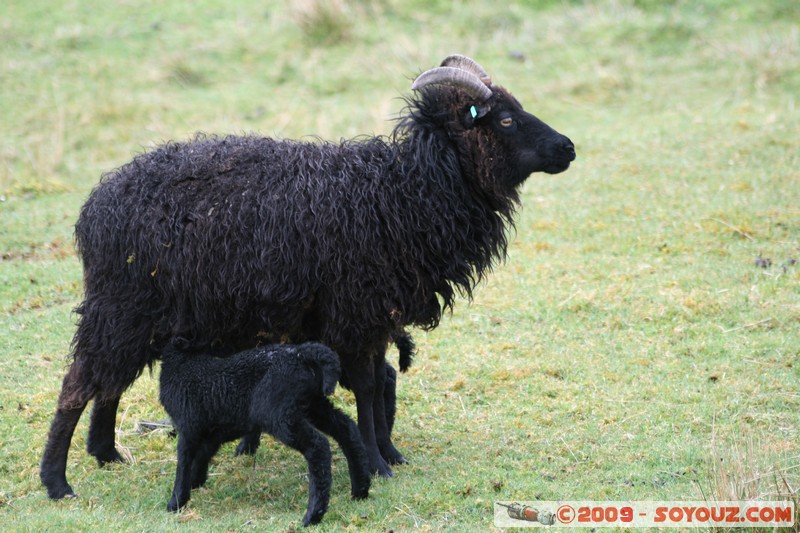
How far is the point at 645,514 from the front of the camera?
610cm

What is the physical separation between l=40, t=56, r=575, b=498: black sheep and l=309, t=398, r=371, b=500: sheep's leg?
0.51 meters

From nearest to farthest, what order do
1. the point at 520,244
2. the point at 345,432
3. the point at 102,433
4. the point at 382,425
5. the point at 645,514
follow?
the point at 645,514, the point at 345,432, the point at 382,425, the point at 102,433, the point at 520,244

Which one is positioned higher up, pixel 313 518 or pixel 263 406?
pixel 263 406

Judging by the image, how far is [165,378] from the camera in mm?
6723

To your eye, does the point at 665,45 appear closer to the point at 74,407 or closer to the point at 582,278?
the point at 582,278

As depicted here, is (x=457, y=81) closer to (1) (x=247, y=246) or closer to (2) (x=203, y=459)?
(1) (x=247, y=246)

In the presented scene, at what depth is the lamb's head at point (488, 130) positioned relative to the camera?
722 centimetres

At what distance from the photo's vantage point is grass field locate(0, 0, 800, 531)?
274 inches

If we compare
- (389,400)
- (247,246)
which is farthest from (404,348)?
(247,246)

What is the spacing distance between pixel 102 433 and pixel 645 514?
4149mm

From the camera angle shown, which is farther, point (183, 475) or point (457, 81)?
point (457, 81)

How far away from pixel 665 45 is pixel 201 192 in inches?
511

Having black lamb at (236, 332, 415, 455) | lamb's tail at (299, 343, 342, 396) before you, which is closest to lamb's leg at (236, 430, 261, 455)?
black lamb at (236, 332, 415, 455)

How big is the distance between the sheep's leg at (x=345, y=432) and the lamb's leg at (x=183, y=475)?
87 cm
